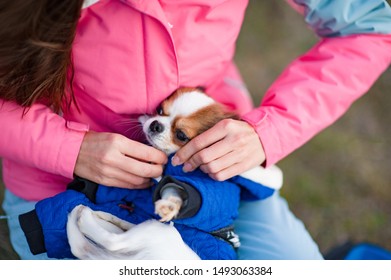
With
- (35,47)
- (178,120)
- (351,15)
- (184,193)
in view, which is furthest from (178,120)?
(351,15)

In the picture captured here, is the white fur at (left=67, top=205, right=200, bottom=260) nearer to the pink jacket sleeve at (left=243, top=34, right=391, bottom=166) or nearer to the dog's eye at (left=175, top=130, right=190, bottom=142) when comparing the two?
the dog's eye at (left=175, top=130, right=190, bottom=142)

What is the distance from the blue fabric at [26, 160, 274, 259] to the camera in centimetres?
102

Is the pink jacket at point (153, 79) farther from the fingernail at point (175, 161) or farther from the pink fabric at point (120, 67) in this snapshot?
the fingernail at point (175, 161)

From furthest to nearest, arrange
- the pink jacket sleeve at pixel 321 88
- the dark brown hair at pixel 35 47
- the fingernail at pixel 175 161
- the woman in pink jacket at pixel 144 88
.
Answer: the pink jacket sleeve at pixel 321 88
the fingernail at pixel 175 161
the woman in pink jacket at pixel 144 88
the dark brown hair at pixel 35 47

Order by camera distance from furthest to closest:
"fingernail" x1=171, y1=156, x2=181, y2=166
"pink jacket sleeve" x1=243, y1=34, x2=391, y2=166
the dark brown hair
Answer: "pink jacket sleeve" x1=243, y1=34, x2=391, y2=166
"fingernail" x1=171, y1=156, x2=181, y2=166
the dark brown hair

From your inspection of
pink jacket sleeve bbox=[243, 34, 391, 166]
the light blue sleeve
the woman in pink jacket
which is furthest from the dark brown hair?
the light blue sleeve

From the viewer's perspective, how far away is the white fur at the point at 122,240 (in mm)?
978

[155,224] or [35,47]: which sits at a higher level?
[35,47]

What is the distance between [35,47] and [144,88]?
0.29 metres

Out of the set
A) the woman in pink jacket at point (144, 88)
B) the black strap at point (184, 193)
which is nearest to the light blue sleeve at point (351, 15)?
the woman in pink jacket at point (144, 88)

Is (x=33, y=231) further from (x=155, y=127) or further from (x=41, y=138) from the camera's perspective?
(x=155, y=127)

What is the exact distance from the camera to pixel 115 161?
108cm

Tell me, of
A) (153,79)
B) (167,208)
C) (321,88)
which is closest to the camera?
(167,208)

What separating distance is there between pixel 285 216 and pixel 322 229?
756 mm
